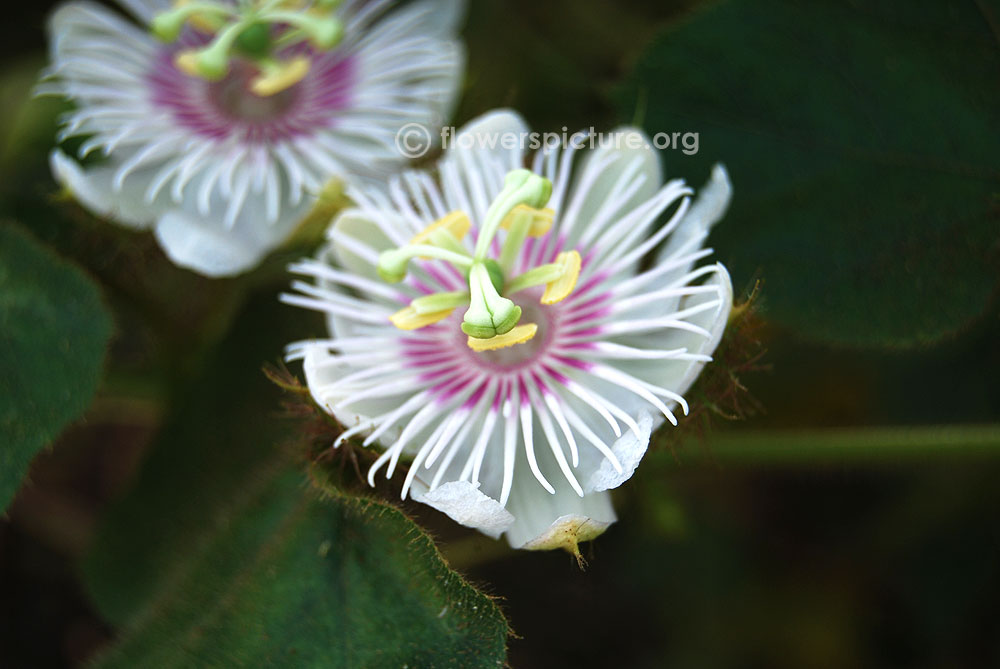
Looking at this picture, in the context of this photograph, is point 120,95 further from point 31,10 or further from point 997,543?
point 997,543

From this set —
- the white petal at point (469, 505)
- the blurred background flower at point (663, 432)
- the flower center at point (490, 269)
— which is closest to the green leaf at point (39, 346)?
the blurred background flower at point (663, 432)

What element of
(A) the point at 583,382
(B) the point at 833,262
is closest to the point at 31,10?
(A) the point at 583,382

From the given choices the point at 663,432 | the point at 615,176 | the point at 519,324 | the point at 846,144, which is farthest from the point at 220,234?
the point at 846,144

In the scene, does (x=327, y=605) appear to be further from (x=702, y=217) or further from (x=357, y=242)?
(x=702, y=217)

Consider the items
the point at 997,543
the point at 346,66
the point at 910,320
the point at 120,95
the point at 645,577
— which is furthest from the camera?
the point at 645,577

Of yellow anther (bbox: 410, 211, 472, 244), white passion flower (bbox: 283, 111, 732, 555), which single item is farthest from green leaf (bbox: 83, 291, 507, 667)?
yellow anther (bbox: 410, 211, 472, 244)

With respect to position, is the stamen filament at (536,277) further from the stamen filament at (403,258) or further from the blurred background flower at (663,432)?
the blurred background flower at (663,432)

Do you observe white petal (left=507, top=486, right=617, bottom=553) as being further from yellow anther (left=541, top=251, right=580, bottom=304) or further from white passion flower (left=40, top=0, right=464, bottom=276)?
white passion flower (left=40, top=0, right=464, bottom=276)
